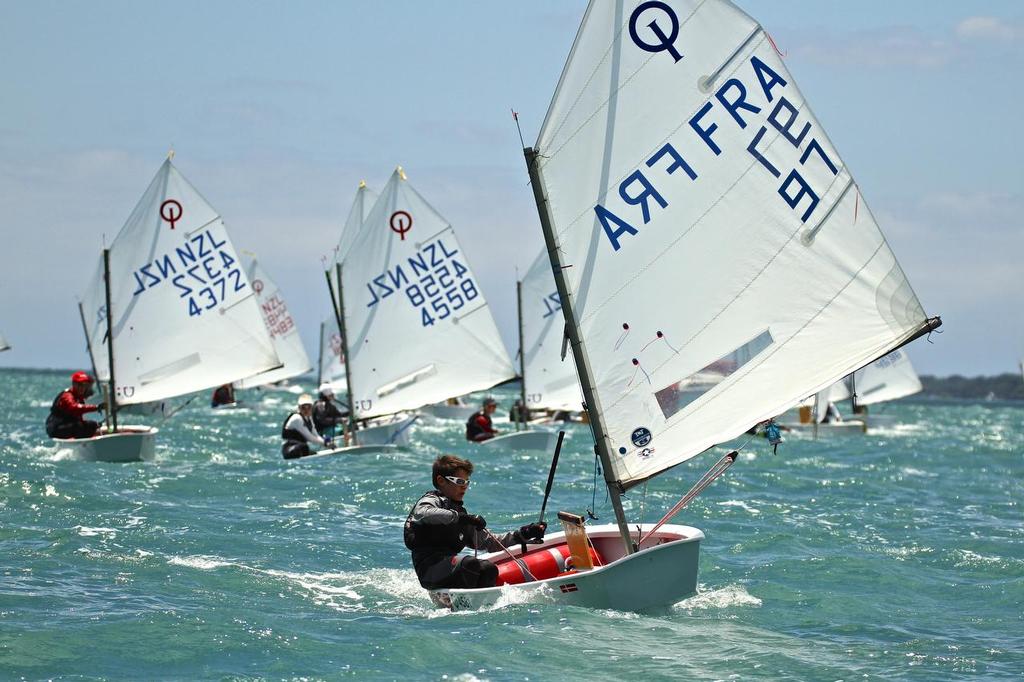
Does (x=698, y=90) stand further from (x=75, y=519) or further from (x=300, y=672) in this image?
(x=75, y=519)

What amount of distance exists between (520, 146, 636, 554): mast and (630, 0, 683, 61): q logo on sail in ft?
4.04

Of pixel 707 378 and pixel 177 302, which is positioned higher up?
pixel 177 302

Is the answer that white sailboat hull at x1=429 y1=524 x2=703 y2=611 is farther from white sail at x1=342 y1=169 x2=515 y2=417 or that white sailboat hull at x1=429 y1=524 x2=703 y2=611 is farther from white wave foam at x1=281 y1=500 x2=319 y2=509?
white sail at x1=342 y1=169 x2=515 y2=417

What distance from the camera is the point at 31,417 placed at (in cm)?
3862

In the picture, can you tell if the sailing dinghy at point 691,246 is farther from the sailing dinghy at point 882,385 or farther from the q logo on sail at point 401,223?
the sailing dinghy at point 882,385

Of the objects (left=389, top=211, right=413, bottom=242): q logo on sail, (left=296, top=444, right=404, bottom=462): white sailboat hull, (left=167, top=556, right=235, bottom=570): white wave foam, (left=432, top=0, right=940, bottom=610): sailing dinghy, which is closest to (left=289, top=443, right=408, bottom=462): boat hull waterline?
(left=296, top=444, right=404, bottom=462): white sailboat hull

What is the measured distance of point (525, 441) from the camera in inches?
1104

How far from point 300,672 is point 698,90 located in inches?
210

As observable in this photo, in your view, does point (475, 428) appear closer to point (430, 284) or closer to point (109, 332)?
point (430, 284)

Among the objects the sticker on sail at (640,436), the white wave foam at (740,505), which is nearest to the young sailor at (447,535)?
the sticker on sail at (640,436)

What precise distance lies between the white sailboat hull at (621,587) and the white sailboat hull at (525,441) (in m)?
17.5

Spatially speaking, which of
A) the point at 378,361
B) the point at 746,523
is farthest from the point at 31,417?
the point at 746,523

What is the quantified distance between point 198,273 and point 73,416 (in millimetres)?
4075

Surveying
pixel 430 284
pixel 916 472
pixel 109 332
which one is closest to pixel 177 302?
pixel 109 332
